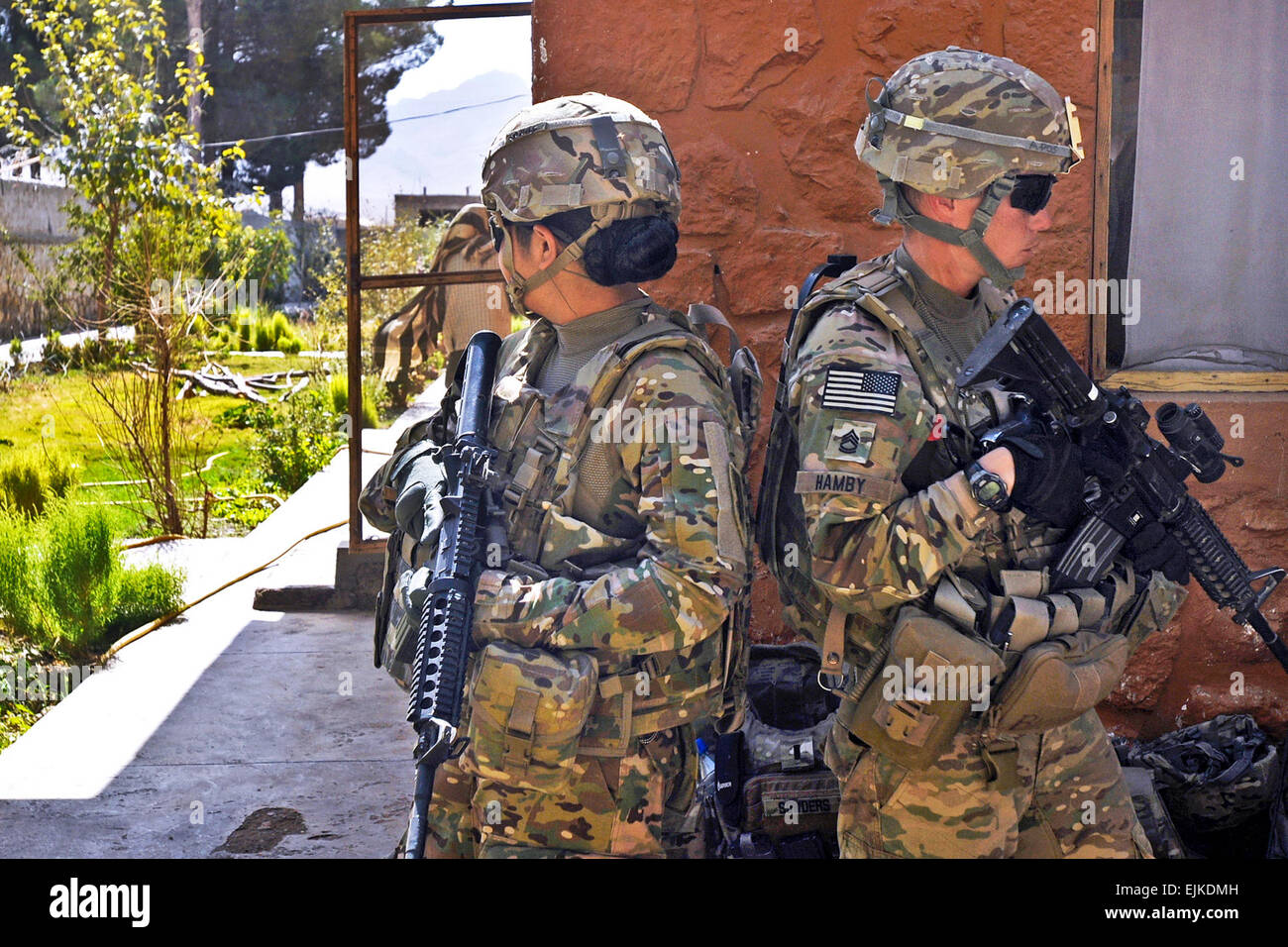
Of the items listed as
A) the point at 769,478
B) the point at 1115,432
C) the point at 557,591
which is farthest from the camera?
the point at 769,478

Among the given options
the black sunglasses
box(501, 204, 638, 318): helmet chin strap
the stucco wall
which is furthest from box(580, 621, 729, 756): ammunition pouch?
the stucco wall

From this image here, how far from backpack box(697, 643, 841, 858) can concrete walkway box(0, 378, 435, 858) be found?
3.34 ft

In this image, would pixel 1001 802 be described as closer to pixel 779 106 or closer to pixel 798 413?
pixel 798 413

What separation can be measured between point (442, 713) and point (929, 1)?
7.88ft

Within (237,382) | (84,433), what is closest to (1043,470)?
(84,433)

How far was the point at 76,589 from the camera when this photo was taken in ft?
17.4

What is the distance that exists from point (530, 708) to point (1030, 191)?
1339mm

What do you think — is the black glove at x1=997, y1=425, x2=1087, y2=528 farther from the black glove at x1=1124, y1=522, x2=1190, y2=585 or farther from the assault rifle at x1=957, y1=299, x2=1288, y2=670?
the black glove at x1=1124, y1=522, x2=1190, y2=585

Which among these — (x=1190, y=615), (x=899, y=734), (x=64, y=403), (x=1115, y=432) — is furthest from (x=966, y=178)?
(x=64, y=403)

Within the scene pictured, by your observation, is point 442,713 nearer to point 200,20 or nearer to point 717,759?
point 717,759

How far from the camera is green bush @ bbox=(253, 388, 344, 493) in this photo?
30.3 ft

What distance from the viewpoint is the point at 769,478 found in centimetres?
248

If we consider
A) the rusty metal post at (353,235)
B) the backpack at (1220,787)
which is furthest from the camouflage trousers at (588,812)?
Result: the rusty metal post at (353,235)

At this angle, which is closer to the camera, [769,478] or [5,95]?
[769,478]
